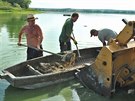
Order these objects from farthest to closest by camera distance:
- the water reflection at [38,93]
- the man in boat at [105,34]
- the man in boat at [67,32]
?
1. the man in boat at [67,32]
2. the man in boat at [105,34]
3. the water reflection at [38,93]

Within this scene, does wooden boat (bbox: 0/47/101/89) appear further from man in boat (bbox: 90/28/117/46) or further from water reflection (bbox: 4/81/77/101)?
man in boat (bbox: 90/28/117/46)

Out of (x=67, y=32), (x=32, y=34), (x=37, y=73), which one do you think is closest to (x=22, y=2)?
(x=67, y=32)

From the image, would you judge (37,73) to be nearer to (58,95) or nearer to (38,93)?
(38,93)

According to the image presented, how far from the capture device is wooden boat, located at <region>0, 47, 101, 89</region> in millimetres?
10543

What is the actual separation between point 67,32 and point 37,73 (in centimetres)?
261

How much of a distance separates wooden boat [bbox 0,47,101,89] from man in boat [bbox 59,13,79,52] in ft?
2.82

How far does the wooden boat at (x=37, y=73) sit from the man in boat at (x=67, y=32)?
0.86 metres

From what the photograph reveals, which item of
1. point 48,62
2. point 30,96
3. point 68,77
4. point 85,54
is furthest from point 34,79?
point 85,54

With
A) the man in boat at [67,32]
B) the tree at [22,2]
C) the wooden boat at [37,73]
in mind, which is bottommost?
the tree at [22,2]

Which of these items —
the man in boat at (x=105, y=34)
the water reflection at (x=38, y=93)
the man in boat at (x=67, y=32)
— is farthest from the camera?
the man in boat at (x=67, y=32)

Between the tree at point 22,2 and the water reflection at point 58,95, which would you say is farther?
the tree at point 22,2

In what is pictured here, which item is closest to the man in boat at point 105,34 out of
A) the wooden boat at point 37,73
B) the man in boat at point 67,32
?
the man in boat at point 67,32

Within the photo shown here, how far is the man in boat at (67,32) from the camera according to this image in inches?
508

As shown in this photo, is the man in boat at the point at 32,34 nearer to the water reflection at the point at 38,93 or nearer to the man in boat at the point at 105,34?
the water reflection at the point at 38,93
